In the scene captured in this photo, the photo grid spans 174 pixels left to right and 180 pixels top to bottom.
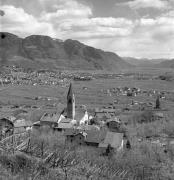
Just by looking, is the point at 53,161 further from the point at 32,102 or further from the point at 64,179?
the point at 32,102

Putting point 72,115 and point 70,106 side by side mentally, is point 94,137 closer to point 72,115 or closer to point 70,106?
point 72,115

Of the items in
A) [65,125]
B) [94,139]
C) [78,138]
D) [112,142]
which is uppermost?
[112,142]

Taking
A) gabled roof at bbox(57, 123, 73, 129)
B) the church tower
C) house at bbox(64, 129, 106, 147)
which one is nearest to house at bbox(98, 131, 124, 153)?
house at bbox(64, 129, 106, 147)

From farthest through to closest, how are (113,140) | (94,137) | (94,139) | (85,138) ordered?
(85,138)
(94,137)
(94,139)
(113,140)

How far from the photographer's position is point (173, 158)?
77.4 feet

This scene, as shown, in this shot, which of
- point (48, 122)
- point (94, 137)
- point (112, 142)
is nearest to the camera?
point (112, 142)

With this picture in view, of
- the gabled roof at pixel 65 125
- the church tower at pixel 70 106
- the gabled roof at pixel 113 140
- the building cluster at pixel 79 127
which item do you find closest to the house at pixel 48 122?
the building cluster at pixel 79 127

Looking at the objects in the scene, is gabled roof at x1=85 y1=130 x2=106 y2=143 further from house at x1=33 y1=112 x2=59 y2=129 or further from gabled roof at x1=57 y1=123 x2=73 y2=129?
house at x1=33 y1=112 x2=59 y2=129

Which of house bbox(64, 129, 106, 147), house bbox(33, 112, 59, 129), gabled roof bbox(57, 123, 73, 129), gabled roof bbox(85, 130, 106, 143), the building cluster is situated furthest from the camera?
house bbox(33, 112, 59, 129)

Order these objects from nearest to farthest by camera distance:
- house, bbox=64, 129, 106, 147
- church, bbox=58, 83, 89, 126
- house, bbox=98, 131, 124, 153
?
house, bbox=98, 131, 124, 153 → house, bbox=64, 129, 106, 147 → church, bbox=58, 83, 89, 126

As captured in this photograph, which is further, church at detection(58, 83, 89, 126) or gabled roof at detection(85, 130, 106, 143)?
church at detection(58, 83, 89, 126)

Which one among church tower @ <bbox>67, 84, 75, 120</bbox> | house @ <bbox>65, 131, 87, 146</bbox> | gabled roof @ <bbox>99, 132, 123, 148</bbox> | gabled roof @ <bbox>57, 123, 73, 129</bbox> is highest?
church tower @ <bbox>67, 84, 75, 120</bbox>

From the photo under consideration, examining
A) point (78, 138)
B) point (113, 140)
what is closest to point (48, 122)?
point (78, 138)

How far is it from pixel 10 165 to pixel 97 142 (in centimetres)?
1955
